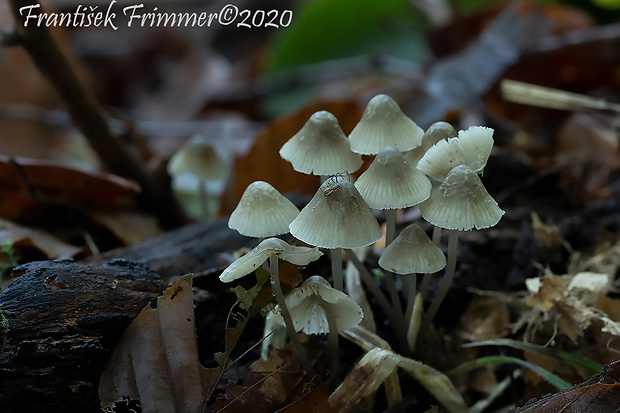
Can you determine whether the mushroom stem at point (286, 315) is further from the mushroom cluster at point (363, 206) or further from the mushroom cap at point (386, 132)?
the mushroom cap at point (386, 132)

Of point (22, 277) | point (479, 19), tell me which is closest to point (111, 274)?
point (22, 277)

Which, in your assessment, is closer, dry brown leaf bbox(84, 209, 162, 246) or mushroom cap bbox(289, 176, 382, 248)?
mushroom cap bbox(289, 176, 382, 248)

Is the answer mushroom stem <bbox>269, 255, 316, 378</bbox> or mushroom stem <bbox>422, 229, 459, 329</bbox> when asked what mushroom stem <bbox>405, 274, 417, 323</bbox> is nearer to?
mushroom stem <bbox>422, 229, 459, 329</bbox>

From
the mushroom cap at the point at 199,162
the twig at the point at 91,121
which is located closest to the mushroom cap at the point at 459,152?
the twig at the point at 91,121

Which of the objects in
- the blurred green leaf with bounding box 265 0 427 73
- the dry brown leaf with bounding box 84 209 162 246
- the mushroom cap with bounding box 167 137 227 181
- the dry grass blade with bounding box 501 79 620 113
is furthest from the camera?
the blurred green leaf with bounding box 265 0 427 73

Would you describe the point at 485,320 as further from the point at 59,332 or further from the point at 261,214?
the point at 59,332

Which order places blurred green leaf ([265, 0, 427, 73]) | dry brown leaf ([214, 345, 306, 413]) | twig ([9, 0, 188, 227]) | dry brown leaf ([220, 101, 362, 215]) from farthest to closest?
blurred green leaf ([265, 0, 427, 73])
dry brown leaf ([220, 101, 362, 215])
twig ([9, 0, 188, 227])
dry brown leaf ([214, 345, 306, 413])

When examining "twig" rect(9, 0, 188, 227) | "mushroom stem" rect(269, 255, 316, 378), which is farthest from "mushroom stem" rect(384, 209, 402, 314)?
"twig" rect(9, 0, 188, 227)
